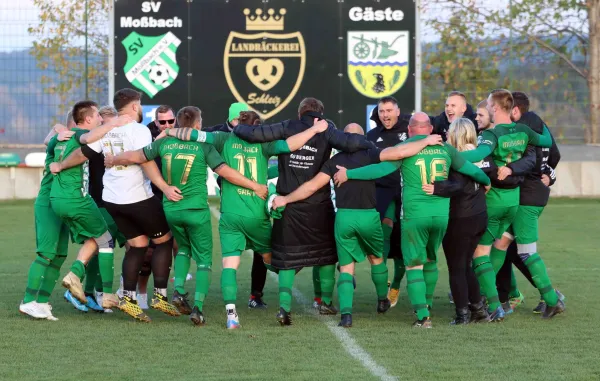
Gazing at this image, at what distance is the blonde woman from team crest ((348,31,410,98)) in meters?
9.58

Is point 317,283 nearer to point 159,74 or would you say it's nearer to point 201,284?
point 201,284

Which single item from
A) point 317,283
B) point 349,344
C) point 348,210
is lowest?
point 349,344

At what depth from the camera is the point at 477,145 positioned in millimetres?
9094

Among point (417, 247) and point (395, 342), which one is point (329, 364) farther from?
point (417, 247)

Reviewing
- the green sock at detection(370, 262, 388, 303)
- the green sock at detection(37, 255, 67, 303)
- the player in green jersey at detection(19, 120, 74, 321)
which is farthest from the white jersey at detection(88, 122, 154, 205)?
the green sock at detection(370, 262, 388, 303)

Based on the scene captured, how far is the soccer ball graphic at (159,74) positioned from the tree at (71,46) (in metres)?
2.07

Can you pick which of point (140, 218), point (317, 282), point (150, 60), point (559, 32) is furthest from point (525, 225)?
point (559, 32)

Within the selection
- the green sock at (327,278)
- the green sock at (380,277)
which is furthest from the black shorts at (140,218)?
the green sock at (380,277)

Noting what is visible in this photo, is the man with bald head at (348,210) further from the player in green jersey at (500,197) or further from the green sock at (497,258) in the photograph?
the green sock at (497,258)

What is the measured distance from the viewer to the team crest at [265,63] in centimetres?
1844

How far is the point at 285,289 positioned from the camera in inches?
353

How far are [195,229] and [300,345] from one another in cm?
162

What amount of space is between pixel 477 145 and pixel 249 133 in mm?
1935

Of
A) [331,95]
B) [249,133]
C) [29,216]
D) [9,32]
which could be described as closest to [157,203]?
[249,133]
